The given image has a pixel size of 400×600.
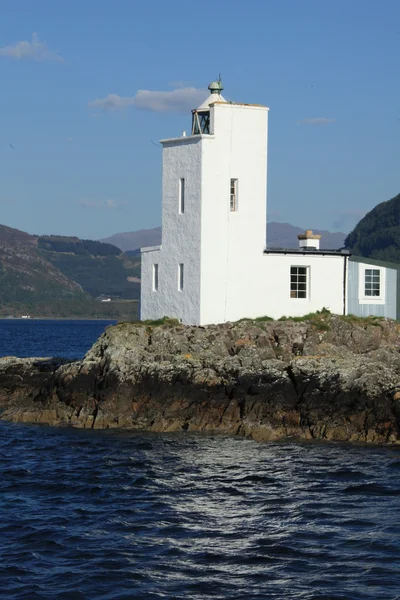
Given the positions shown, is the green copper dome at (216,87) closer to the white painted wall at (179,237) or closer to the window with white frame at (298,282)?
the white painted wall at (179,237)

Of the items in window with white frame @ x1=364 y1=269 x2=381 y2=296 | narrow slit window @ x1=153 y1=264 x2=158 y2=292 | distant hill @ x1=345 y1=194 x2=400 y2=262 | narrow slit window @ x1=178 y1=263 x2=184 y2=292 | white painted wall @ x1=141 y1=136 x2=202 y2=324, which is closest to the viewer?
white painted wall @ x1=141 y1=136 x2=202 y2=324

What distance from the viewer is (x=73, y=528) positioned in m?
20.0

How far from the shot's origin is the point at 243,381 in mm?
30562

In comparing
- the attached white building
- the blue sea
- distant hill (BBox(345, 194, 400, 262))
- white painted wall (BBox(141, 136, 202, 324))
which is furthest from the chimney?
distant hill (BBox(345, 194, 400, 262))

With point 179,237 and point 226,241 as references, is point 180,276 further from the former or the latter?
point 226,241

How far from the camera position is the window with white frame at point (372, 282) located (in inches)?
1470

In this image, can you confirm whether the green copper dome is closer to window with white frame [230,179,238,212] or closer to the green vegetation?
window with white frame [230,179,238,212]

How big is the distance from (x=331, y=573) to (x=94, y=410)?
16.3m

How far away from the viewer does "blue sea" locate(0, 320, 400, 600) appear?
16719 millimetres

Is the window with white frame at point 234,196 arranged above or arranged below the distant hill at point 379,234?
below

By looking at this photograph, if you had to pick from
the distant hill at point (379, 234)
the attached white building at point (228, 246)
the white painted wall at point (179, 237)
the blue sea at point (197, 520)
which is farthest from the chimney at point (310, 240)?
the distant hill at point (379, 234)

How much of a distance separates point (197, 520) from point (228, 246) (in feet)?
53.1

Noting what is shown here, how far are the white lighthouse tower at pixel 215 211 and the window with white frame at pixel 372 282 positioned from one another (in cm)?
441

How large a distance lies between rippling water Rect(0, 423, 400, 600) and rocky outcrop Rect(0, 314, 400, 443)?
1388 millimetres
